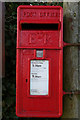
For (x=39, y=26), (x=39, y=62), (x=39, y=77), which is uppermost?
(x=39, y=26)

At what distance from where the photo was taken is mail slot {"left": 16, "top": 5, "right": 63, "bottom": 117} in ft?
6.36

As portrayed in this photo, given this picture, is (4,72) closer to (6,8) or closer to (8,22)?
(8,22)

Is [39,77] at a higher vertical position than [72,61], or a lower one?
lower

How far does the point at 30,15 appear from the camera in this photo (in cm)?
195

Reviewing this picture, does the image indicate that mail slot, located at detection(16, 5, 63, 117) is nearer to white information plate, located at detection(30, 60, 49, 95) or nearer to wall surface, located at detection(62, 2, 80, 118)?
white information plate, located at detection(30, 60, 49, 95)

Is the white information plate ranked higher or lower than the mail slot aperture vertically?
lower

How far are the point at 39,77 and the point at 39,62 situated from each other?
20 cm

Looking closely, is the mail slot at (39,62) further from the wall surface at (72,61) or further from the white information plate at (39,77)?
the wall surface at (72,61)

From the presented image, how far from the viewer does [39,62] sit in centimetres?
196

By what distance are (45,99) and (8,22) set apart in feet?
5.61

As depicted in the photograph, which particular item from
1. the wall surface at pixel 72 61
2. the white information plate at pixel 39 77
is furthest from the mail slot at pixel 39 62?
the wall surface at pixel 72 61

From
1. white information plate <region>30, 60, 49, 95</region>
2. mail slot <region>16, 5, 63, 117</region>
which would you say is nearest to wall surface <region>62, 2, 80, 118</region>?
mail slot <region>16, 5, 63, 117</region>

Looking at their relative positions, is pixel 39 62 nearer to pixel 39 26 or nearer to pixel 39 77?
pixel 39 77

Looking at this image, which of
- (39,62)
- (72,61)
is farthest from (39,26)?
(72,61)
